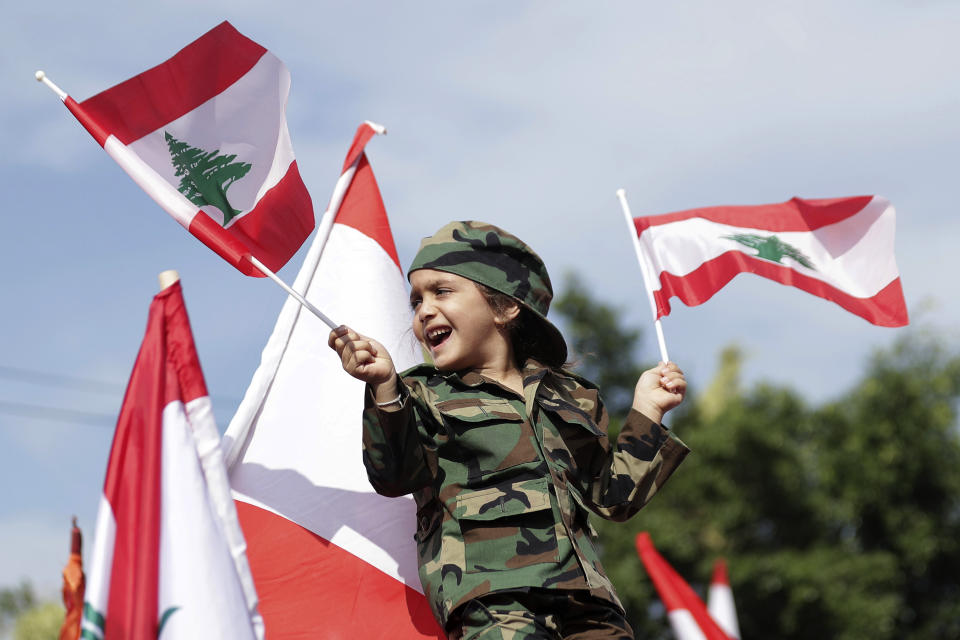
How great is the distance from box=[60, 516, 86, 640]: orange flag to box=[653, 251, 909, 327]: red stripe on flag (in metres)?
2.03

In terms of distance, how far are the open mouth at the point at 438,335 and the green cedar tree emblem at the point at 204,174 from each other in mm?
658

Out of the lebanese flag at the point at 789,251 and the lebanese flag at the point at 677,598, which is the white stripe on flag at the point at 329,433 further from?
the lebanese flag at the point at 677,598

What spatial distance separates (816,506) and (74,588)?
699 inches

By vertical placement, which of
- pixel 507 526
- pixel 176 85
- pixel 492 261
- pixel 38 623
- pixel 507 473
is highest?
pixel 38 623

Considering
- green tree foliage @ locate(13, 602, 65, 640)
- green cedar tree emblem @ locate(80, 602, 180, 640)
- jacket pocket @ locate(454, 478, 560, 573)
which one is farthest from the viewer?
green tree foliage @ locate(13, 602, 65, 640)

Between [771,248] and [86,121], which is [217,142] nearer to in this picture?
[86,121]

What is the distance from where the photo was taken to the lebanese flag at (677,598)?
4934 mm

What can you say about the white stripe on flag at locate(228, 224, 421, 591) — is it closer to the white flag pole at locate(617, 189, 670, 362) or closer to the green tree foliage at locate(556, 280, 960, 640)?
the white flag pole at locate(617, 189, 670, 362)

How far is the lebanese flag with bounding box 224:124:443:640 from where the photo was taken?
10.2 ft

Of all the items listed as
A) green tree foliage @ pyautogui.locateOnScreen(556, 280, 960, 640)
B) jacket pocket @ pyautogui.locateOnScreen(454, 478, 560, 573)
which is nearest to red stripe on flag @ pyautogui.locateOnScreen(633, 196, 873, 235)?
jacket pocket @ pyautogui.locateOnScreen(454, 478, 560, 573)

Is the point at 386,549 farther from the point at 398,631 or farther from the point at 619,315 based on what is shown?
the point at 619,315

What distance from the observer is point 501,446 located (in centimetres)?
287

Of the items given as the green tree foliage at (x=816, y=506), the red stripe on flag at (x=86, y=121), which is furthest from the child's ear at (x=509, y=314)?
the green tree foliage at (x=816, y=506)

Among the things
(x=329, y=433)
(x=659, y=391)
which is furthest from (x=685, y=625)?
(x=329, y=433)
